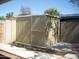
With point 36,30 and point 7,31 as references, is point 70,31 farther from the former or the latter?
point 7,31

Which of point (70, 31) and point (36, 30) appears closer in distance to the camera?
point (36, 30)

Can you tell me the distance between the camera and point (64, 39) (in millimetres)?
16172

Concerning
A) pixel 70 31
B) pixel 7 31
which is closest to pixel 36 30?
pixel 7 31

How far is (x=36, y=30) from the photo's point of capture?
44.7 ft

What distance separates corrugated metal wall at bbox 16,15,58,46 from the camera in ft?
43.0

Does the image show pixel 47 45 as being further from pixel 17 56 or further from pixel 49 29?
pixel 17 56

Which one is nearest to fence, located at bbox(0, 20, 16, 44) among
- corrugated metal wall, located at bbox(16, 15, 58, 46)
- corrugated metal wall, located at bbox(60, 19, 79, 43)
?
corrugated metal wall, located at bbox(16, 15, 58, 46)

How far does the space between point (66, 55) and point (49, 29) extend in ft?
13.5

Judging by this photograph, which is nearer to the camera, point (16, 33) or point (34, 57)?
point (34, 57)

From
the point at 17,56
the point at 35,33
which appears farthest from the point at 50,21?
the point at 17,56

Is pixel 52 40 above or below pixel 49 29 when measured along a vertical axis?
below

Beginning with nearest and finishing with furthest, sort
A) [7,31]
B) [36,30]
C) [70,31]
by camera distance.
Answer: [36,30] → [7,31] → [70,31]

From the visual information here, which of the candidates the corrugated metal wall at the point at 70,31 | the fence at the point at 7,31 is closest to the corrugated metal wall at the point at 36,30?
the fence at the point at 7,31

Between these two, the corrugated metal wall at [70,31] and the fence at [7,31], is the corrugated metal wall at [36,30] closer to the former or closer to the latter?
the fence at [7,31]
